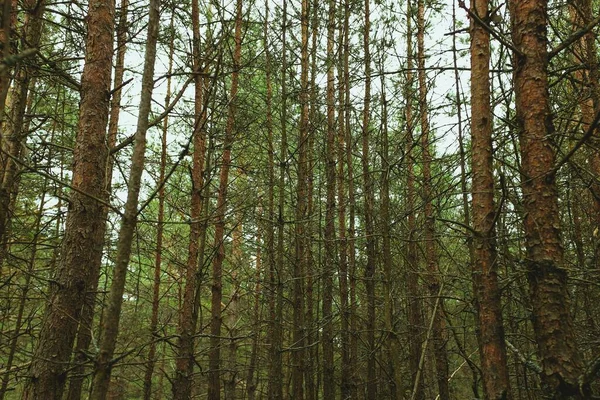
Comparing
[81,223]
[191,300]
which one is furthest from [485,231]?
[191,300]

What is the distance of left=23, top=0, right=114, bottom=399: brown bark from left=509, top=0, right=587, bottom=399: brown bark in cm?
313

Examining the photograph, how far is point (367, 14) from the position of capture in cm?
797

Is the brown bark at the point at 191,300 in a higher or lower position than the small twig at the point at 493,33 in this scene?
lower

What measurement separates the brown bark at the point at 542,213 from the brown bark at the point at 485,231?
35 centimetres

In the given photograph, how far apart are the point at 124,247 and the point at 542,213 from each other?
7.81ft

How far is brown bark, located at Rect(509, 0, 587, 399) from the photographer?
8.06ft

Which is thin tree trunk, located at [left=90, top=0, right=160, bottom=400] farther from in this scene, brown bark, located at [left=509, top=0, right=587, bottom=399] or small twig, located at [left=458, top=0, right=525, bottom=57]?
brown bark, located at [left=509, top=0, right=587, bottom=399]

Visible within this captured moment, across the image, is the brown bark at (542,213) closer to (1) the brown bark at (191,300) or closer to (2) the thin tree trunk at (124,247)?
(2) the thin tree trunk at (124,247)

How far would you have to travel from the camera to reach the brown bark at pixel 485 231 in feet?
9.96

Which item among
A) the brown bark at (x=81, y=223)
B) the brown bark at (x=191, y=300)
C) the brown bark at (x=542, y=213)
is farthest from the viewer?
the brown bark at (x=191, y=300)

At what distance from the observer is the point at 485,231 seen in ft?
10.6

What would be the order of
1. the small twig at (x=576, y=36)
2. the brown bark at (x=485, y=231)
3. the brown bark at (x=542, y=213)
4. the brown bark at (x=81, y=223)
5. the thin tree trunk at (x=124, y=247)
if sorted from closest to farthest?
the thin tree trunk at (x=124, y=247) → the small twig at (x=576, y=36) → the brown bark at (x=542, y=213) → the brown bark at (x=485, y=231) → the brown bark at (x=81, y=223)

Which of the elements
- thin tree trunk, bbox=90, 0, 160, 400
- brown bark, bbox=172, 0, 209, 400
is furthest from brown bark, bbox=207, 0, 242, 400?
thin tree trunk, bbox=90, 0, 160, 400

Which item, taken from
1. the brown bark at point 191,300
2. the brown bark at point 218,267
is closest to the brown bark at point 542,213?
the brown bark at point 191,300
